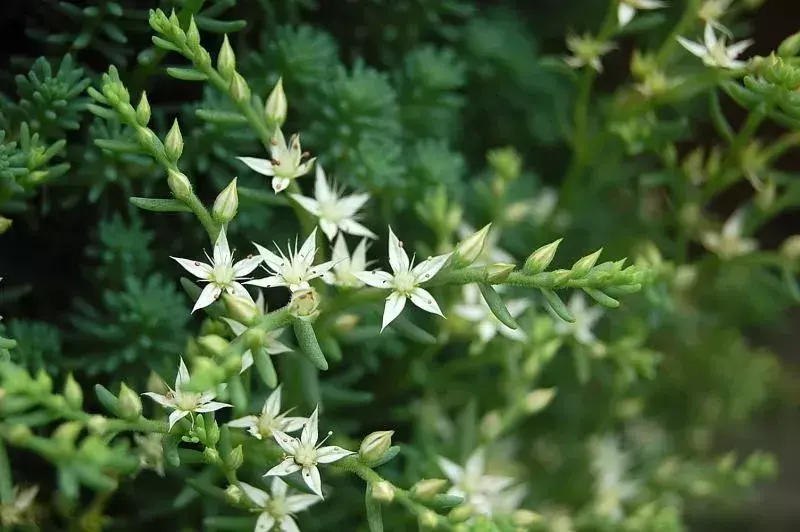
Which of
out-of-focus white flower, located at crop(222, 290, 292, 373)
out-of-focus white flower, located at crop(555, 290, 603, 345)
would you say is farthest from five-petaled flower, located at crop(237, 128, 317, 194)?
out-of-focus white flower, located at crop(555, 290, 603, 345)

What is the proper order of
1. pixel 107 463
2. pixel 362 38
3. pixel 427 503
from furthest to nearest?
pixel 362 38 < pixel 427 503 < pixel 107 463

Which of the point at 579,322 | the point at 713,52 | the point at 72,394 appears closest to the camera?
the point at 72,394

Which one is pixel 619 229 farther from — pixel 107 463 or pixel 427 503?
pixel 107 463

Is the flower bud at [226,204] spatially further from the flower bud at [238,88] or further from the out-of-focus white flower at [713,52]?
the out-of-focus white flower at [713,52]

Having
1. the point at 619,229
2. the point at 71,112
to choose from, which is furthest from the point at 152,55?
the point at 619,229

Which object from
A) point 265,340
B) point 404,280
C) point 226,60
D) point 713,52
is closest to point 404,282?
point 404,280

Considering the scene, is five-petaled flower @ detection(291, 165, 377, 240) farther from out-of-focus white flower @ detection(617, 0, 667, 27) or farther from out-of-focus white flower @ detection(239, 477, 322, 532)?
out-of-focus white flower @ detection(617, 0, 667, 27)

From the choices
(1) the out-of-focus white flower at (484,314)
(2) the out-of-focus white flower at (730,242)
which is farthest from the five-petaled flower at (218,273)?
(2) the out-of-focus white flower at (730,242)

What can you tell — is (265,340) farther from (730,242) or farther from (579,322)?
(730,242)
